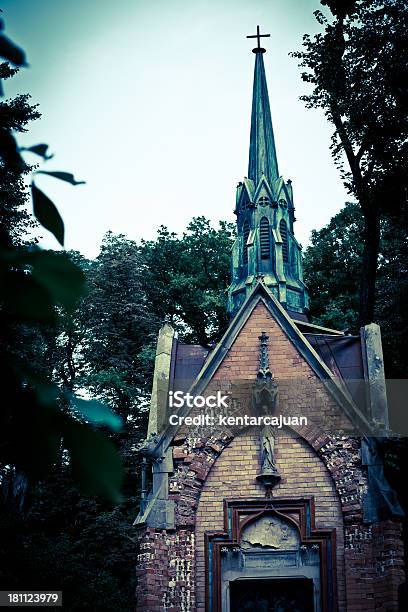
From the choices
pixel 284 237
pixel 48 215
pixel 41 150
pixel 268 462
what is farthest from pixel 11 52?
pixel 284 237

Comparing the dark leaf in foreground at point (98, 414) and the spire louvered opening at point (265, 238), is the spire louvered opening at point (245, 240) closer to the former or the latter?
the spire louvered opening at point (265, 238)

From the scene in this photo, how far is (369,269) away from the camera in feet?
67.2

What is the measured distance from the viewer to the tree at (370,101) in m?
19.7

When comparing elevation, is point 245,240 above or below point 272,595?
above

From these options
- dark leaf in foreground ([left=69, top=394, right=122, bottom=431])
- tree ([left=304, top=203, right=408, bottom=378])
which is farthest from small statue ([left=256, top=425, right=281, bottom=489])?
dark leaf in foreground ([left=69, top=394, right=122, bottom=431])

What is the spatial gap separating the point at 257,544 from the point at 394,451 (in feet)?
17.1

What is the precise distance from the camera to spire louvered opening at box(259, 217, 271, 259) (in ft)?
69.9

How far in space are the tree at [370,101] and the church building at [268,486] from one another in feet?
15.5

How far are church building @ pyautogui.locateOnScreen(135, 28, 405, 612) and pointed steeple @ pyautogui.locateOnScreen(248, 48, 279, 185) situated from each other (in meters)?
8.40

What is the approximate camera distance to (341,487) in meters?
14.5

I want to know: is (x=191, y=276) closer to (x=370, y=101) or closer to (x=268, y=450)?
(x=370, y=101)

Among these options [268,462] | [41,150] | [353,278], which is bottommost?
[41,150]

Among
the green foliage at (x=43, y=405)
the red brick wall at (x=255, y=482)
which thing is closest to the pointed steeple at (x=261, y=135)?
the red brick wall at (x=255, y=482)

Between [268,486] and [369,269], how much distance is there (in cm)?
758
